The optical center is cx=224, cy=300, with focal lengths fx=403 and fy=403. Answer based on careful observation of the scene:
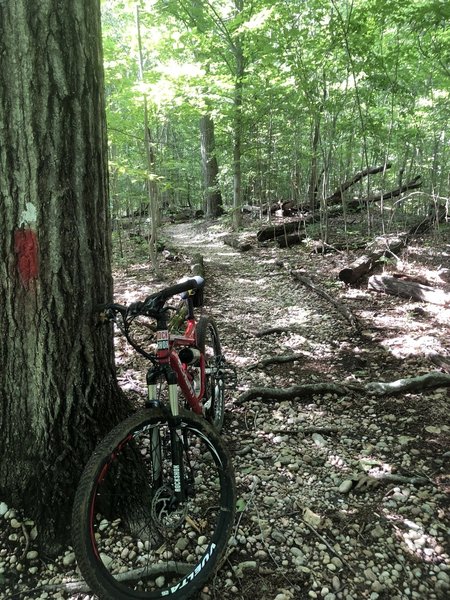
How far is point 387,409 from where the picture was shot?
3.68 m

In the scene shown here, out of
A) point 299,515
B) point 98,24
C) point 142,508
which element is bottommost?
point 299,515

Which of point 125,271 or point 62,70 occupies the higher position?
point 62,70

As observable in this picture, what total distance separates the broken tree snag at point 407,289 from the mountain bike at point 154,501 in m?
5.07

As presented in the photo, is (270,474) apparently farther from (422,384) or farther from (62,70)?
(62,70)

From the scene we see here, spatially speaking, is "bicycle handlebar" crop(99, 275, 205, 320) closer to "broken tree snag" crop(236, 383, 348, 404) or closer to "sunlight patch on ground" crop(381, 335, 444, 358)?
"broken tree snag" crop(236, 383, 348, 404)

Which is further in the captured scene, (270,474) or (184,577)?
(270,474)

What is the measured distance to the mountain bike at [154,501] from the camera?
184cm

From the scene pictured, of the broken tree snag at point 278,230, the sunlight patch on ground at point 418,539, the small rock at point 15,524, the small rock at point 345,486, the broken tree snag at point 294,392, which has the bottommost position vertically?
the sunlight patch on ground at point 418,539

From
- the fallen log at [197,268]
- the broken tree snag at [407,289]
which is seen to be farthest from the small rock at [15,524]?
the fallen log at [197,268]

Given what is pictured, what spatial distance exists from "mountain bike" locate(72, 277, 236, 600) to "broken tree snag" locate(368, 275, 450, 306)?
5071 mm

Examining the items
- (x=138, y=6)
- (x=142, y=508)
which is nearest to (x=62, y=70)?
(x=142, y=508)

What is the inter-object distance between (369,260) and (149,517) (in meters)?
6.64

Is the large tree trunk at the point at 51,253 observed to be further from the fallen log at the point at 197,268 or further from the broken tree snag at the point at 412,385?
the fallen log at the point at 197,268

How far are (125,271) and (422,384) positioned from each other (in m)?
7.21
